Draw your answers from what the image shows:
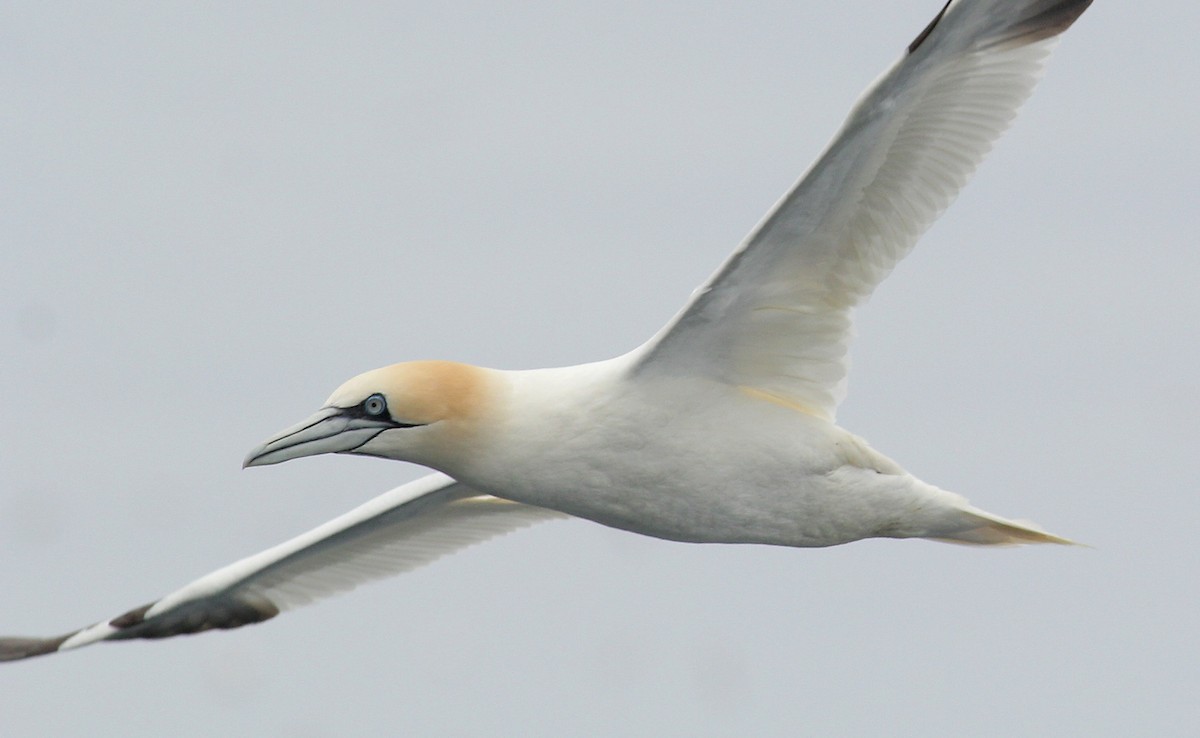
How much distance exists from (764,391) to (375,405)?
8.05 feet

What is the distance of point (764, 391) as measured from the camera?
40.5 feet

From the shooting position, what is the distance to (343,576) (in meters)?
15.1

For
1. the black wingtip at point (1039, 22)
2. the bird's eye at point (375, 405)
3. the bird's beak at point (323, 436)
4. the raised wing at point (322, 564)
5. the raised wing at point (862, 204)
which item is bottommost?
the raised wing at point (322, 564)

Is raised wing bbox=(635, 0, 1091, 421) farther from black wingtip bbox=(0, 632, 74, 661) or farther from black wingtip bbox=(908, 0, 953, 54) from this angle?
black wingtip bbox=(0, 632, 74, 661)

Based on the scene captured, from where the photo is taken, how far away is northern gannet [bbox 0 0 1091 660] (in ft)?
36.9

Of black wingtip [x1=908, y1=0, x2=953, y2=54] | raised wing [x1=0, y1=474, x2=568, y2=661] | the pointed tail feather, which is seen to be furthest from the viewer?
raised wing [x1=0, y1=474, x2=568, y2=661]

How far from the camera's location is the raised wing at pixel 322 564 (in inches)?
573

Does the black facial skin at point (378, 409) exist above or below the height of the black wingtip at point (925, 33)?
below

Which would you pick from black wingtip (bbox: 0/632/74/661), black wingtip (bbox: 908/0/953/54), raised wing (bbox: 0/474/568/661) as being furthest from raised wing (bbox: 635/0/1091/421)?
black wingtip (bbox: 0/632/74/661)

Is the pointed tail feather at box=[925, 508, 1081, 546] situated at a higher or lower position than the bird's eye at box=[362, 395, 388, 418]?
lower

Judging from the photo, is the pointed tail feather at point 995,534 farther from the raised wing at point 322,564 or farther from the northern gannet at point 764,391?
the raised wing at point 322,564

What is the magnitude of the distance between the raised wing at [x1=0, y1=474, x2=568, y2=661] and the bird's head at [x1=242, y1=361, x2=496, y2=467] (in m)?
2.61

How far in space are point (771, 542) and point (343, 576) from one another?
4224 mm

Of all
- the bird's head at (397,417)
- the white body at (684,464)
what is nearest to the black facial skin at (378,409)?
the bird's head at (397,417)
